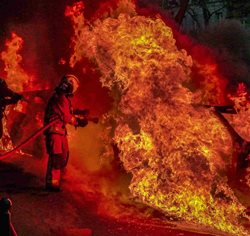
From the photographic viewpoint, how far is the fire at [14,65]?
12.7 m

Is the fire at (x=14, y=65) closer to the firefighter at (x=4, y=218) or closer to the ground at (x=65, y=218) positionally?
the ground at (x=65, y=218)

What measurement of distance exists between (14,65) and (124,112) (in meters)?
4.57

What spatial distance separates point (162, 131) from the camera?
9.61m

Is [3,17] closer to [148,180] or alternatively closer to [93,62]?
[93,62]

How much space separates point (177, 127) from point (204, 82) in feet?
22.8

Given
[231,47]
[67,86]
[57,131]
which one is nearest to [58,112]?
[57,131]

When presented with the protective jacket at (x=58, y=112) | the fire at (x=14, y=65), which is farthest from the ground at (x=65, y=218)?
the fire at (x=14, y=65)

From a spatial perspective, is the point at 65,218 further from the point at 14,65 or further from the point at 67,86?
the point at 14,65

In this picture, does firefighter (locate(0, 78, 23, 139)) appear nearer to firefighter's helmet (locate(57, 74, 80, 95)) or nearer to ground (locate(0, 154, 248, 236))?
firefighter's helmet (locate(57, 74, 80, 95))

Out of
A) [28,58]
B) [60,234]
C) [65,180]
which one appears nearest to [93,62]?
[28,58]

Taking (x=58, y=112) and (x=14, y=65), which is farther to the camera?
(x=14, y=65)

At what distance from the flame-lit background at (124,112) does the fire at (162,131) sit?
0.08ft

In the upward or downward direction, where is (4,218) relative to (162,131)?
downward

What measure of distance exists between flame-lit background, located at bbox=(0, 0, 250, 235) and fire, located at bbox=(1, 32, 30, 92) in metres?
0.03
